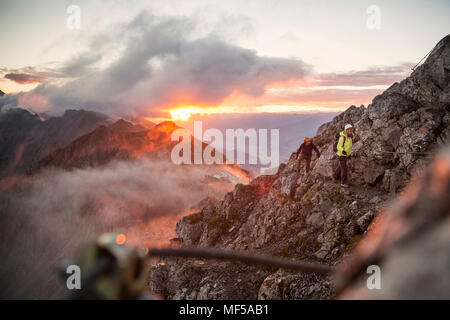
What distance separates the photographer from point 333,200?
63.3 feet

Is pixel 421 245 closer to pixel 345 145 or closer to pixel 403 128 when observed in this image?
pixel 345 145

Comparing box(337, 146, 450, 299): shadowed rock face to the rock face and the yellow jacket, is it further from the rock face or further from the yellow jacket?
the yellow jacket

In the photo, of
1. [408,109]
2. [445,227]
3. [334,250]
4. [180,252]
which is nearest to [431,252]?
[445,227]

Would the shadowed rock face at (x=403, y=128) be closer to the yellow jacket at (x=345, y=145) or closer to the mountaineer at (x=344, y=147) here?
the mountaineer at (x=344, y=147)

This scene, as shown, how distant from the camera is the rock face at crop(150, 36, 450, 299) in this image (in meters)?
15.1

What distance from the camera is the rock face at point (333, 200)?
1506 cm

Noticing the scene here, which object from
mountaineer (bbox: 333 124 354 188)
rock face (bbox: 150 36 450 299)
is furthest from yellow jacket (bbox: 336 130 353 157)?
rock face (bbox: 150 36 450 299)

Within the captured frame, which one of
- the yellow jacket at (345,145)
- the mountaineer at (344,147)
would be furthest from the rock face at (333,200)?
the yellow jacket at (345,145)

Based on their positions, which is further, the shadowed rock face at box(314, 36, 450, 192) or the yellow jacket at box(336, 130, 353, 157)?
the yellow jacket at box(336, 130, 353, 157)

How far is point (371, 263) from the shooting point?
1.93 meters

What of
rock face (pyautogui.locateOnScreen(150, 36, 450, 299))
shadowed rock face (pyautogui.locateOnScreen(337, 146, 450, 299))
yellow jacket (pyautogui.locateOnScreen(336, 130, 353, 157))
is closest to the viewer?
shadowed rock face (pyautogui.locateOnScreen(337, 146, 450, 299))

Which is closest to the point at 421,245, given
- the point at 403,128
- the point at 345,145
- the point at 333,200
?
the point at 345,145
